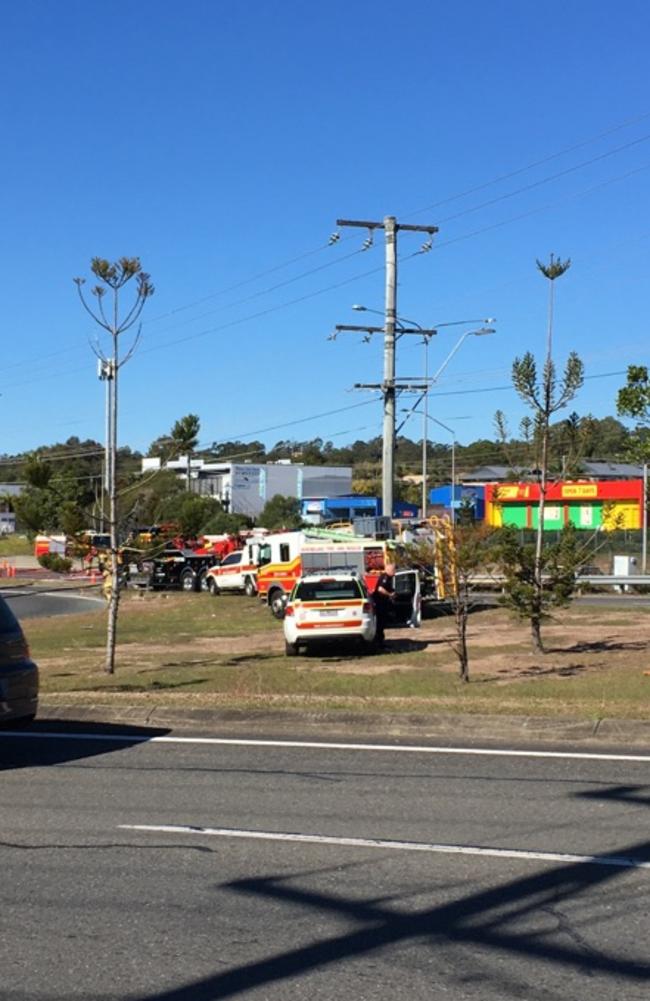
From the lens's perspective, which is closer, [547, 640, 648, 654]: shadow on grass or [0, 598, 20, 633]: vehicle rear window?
[0, 598, 20, 633]: vehicle rear window

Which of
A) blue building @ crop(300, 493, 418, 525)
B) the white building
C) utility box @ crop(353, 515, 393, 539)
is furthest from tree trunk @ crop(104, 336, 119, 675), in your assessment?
the white building

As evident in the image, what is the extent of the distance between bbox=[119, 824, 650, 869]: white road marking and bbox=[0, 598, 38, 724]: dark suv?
9.63ft

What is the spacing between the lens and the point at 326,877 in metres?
6.68

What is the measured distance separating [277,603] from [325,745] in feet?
67.5

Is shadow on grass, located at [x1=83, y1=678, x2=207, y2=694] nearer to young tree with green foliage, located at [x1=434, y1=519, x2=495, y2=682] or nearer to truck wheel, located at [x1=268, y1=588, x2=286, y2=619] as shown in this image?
young tree with green foliage, located at [x1=434, y1=519, x2=495, y2=682]

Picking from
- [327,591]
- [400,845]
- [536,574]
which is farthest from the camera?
[327,591]

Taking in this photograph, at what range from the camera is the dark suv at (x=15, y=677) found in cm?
1047

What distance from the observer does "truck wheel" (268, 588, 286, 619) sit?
102ft

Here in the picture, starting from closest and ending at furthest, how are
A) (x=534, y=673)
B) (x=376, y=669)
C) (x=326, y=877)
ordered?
(x=326, y=877), (x=534, y=673), (x=376, y=669)

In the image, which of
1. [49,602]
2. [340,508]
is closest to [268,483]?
[340,508]

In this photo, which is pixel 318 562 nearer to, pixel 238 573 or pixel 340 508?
pixel 238 573

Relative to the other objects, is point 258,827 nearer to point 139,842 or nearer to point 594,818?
point 139,842

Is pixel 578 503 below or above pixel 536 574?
above

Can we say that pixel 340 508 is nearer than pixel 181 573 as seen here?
No
